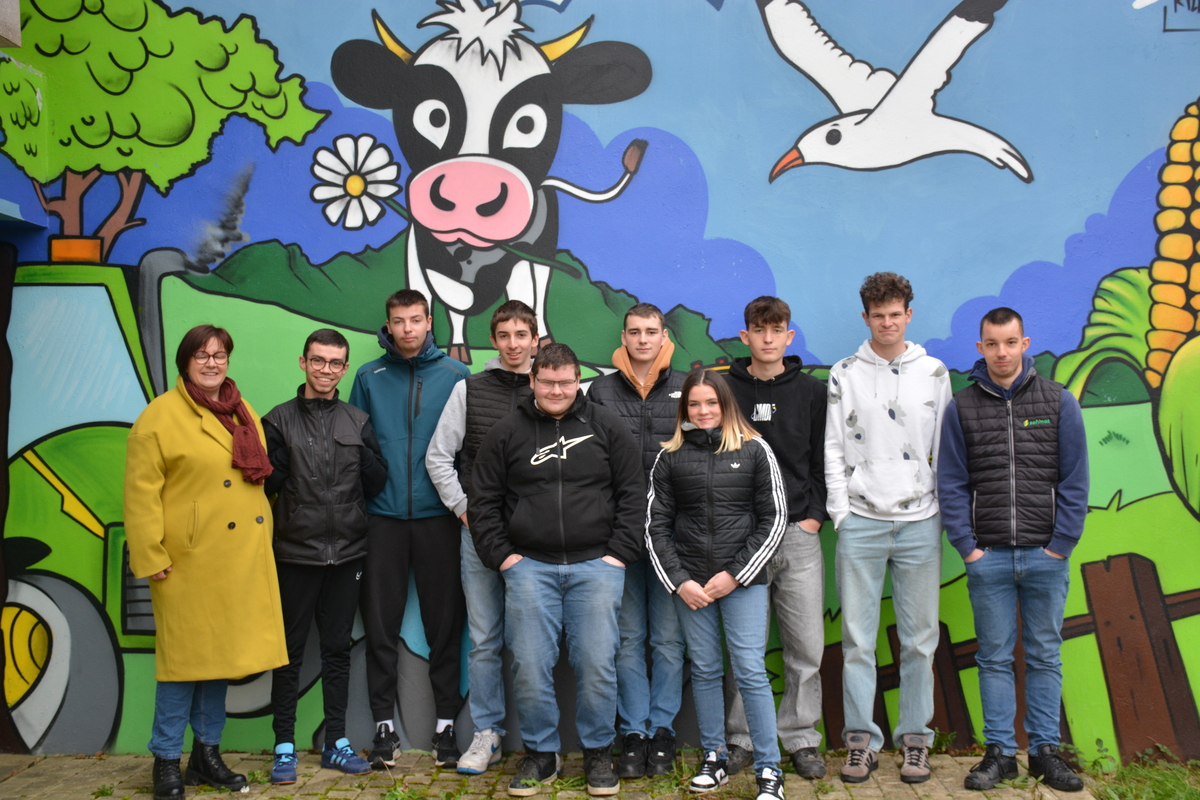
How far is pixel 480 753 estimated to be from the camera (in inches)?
152

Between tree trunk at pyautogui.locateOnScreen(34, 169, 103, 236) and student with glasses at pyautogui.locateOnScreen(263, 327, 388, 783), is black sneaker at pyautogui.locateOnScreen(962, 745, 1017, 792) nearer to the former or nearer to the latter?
student with glasses at pyautogui.locateOnScreen(263, 327, 388, 783)

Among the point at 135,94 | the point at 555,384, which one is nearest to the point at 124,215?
the point at 135,94

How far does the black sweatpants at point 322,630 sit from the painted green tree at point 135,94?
223 cm

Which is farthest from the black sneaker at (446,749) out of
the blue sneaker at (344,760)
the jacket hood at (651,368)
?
the jacket hood at (651,368)

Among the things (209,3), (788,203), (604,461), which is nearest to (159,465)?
(604,461)

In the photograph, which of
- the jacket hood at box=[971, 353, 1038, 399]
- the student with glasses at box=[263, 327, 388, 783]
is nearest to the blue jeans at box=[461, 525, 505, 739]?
the student with glasses at box=[263, 327, 388, 783]

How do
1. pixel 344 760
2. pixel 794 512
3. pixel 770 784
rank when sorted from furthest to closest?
pixel 344 760
pixel 794 512
pixel 770 784

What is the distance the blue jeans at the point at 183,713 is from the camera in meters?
3.61

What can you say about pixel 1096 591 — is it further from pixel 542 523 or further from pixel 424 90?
pixel 424 90

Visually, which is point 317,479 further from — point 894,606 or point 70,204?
point 894,606

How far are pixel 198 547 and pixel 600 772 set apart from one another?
208 centimetres

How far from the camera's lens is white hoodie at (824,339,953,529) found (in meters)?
3.74

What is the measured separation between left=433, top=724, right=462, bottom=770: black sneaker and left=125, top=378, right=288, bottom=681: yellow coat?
0.99 m

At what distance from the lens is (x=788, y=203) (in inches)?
171
